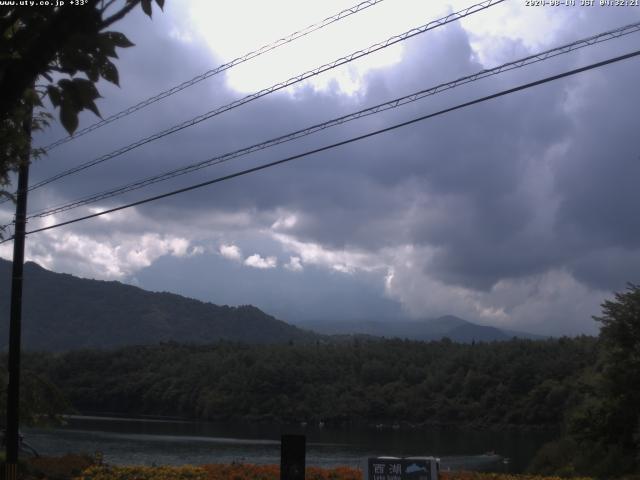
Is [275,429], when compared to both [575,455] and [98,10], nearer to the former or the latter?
[575,455]

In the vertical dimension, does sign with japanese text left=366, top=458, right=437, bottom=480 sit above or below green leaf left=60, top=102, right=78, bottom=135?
below

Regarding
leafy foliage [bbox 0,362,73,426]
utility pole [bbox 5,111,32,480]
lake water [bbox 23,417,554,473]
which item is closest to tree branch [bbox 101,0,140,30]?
utility pole [bbox 5,111,32,480]

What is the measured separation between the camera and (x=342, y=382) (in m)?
80.3

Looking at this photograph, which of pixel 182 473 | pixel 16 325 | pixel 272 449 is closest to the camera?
pixel 16 325

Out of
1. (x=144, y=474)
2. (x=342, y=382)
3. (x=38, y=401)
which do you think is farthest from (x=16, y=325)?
(x=342, y=382)

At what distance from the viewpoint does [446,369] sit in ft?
252

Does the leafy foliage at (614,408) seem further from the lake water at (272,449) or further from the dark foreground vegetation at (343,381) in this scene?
the dark foreground vegetation at (343,381)

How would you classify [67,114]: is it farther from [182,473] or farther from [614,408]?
[614,408]

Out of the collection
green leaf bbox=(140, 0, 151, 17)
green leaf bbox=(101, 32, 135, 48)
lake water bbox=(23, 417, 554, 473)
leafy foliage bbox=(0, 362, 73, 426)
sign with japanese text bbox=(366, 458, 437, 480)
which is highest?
green leaf bbox=(140, 0, 151, 17)

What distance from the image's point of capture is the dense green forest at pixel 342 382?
6625 centimetres

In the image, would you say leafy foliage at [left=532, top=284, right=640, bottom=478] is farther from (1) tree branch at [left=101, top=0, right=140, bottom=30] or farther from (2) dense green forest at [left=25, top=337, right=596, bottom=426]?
(2) dense green forest at [left=25, top=337, right=596, bottom=426]

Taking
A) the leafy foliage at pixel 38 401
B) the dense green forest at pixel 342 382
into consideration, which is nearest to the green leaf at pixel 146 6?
the leafy foliage at pixel 38 401

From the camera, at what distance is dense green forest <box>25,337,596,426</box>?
66.2m

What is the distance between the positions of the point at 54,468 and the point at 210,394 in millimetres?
62892
